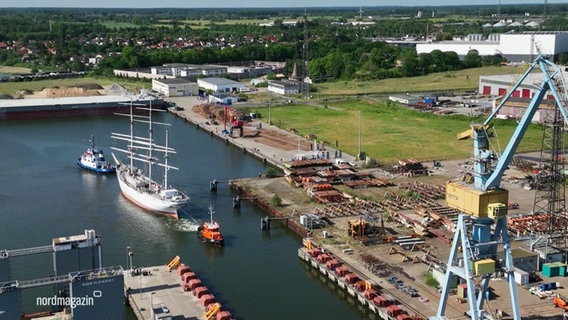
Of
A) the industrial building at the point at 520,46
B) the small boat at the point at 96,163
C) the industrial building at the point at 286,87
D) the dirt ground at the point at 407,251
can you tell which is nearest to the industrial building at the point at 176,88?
the industrial building at the point at 286,87

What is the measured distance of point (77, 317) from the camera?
14.8 meters

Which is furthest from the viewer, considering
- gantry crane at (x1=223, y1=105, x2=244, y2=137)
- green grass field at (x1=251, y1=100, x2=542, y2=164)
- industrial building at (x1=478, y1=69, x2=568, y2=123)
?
industrial building at (x1=478, y1=69, x2=568, y2=123)

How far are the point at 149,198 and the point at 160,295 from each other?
784 centimetres

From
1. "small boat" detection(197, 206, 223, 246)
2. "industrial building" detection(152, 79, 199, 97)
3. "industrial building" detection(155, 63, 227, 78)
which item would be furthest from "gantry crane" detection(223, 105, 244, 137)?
"industrial building" detection(155, 63, 227, 78)

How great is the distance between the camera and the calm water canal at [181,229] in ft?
57.8

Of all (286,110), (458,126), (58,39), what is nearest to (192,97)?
(286,110)

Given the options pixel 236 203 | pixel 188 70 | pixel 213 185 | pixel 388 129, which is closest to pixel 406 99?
pixel 388 129

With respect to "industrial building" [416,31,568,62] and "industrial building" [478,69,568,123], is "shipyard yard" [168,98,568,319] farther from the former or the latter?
"industrial building" [416,31,568,62]

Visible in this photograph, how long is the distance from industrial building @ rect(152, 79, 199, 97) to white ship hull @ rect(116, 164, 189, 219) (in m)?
25.4

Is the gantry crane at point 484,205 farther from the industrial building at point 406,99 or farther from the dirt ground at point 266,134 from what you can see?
the industrial building at point 406,99

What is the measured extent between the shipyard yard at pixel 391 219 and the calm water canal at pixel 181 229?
79 centimetres

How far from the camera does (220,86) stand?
53.5 meters

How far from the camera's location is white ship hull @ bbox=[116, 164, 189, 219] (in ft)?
77.0

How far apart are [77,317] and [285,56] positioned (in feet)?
201
